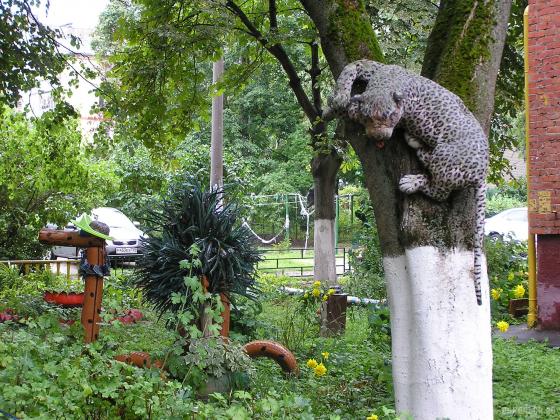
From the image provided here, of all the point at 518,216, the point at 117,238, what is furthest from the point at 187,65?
the point at 518,216

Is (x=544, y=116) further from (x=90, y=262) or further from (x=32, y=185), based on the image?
(x=32, y=185)

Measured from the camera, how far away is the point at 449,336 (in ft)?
14.0

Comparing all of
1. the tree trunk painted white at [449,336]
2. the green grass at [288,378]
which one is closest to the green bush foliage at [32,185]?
the green grass at [288,378]

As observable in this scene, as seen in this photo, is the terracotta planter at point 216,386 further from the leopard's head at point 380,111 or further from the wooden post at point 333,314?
the wooden post at point 333,314

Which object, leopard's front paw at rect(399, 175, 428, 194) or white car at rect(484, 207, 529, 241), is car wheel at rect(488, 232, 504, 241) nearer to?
leopard's front paw at rect(399, 175, 428, 194)

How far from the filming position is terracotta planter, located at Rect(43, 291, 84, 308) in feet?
30.8

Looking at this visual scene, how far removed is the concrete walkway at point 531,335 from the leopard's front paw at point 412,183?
489cm

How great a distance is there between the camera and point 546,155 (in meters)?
8.80

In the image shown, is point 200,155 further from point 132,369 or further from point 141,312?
point 132,369

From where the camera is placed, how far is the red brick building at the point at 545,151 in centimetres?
870

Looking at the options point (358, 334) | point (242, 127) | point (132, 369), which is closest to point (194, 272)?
point (132, 369)

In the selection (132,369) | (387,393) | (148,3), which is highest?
(148,3)

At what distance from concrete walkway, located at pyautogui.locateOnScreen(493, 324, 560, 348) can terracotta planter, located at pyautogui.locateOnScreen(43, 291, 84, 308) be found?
586 centimetres

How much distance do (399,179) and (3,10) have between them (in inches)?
257
